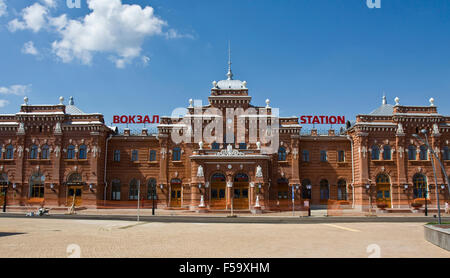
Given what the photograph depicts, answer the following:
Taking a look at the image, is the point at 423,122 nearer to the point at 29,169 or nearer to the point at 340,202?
the point at 340,202

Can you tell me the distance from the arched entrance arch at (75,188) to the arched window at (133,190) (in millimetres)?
5610

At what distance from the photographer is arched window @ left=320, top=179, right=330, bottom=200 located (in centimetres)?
4700

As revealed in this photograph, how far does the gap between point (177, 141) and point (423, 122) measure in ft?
94.9

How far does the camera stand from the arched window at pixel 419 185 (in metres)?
44.7

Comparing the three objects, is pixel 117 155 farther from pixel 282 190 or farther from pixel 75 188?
pixel 282 190

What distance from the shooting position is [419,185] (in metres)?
44.9

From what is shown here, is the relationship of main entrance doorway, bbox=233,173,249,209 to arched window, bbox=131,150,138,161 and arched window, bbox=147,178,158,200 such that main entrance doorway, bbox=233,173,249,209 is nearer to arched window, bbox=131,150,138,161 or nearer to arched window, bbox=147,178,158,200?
arched window, bbox=147,178,158,200

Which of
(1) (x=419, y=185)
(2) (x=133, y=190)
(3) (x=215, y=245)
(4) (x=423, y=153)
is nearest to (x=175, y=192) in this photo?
(2) (x=133, y=190)

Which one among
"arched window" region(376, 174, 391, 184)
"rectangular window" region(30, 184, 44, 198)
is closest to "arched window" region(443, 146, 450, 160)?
"arched window" region(376, 174, 391, 184)

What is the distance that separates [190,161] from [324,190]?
16566 millimetres

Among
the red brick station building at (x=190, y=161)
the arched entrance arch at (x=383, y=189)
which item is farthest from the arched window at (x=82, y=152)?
the arched entrance arch at (x=383, y=189)

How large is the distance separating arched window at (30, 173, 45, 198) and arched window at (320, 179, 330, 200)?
3291cm

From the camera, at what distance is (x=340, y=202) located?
46156mm

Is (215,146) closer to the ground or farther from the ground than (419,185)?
farther from the ground
